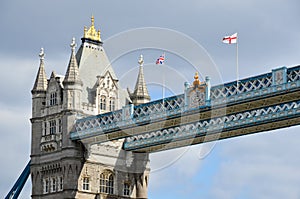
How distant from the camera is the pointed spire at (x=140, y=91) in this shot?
277 ft

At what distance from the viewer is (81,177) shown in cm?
7931

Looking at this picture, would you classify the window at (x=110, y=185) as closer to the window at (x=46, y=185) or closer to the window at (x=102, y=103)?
the window at (x=46, y=185)

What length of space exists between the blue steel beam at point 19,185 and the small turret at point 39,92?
5330 mm

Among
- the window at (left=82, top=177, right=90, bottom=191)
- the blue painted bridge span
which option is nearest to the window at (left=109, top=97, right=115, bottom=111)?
the blue painted bridge span

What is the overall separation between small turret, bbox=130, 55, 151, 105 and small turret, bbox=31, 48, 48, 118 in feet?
26.3

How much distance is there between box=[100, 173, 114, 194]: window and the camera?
8132cm

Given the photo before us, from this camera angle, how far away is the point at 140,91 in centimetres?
8475

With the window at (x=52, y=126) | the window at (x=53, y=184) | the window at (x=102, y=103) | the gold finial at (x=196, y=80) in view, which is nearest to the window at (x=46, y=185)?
the window at (x=53, y=184)

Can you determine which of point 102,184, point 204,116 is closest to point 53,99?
point 102,184

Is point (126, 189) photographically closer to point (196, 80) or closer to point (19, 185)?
point (19, 185)

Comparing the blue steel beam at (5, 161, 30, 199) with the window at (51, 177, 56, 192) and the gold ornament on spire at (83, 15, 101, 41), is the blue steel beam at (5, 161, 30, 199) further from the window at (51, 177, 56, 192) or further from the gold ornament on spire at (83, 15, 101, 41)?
the gold ornament on spire at (83, 15, 101, 41)

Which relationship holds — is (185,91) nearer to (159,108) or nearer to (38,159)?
(159,108)

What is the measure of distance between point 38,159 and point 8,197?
17.0 feet

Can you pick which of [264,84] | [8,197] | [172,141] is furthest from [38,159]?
[264,84]
